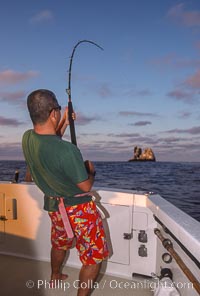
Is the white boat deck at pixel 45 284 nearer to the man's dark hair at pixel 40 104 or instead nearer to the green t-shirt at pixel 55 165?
the green t-shirt at pixel 55 165

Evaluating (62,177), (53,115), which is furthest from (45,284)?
(53,115)

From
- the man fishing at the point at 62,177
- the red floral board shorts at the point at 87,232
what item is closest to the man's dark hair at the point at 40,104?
the man fishing at the point at 62,177

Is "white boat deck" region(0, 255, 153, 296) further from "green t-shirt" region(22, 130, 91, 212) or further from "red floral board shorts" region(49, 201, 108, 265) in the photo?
"green t-shirt" region(22, 130, 91, 212)

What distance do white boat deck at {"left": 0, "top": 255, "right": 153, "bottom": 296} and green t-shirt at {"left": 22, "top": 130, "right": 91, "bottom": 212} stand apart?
1.14 m

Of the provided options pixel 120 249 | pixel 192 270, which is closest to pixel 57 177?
pixel 192 270

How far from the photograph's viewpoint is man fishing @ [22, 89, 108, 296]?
6.44 ft

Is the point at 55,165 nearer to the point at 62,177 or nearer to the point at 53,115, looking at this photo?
the point at 62,177

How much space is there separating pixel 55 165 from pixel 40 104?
46 cm

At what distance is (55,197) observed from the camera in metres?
2.21

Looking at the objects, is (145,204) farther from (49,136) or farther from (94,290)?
(49,136)

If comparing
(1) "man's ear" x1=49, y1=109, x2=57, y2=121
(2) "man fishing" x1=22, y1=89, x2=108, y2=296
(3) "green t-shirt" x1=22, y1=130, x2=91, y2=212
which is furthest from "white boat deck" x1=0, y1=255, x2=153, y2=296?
(1) "man's ear" x1=49, y1=109, x2=57, y2=121

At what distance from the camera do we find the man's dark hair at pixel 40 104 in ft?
6.75

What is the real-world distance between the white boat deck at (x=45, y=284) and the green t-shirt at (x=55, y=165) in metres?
1.14

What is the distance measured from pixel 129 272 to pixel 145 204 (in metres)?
0.75
